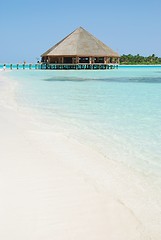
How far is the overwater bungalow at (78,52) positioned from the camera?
117 feet

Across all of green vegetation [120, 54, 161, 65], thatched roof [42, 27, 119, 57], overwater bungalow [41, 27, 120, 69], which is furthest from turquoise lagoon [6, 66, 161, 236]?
green vegetation [120, 54, 161, 65]

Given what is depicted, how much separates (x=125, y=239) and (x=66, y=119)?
4.44 metres

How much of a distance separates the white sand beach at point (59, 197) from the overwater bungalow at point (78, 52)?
106 feet

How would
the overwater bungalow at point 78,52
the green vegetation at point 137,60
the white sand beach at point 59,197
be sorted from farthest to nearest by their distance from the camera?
1. the green vegetation at point 137,60
2. the overwater bungalow at point 78,52
3. the white sand beach at point 59,197

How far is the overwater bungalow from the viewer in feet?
117

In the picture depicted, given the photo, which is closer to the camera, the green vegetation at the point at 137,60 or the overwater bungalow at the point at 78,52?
the overwater bungalow at the point at 78,52

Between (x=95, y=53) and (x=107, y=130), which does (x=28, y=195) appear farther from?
(x=95, y=53)

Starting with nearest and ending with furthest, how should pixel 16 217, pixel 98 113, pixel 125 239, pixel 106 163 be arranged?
1. pixel 125 239
2. pixel 16 217
3. pixel 106 163
4. pixel 98 113

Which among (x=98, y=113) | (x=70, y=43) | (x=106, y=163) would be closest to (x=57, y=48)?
(x=70, y=43)

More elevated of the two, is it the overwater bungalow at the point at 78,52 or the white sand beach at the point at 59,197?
the overwater bungalow at the point at 78,52

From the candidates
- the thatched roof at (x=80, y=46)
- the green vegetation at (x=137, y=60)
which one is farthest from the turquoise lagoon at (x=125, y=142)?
the green vegetation at (x=137, y=60)

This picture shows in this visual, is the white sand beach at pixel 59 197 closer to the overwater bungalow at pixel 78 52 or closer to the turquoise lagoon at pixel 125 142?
the turquoise lagoon at pixel 125 142

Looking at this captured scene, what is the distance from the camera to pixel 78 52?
35281mm

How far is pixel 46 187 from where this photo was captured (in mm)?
2668
